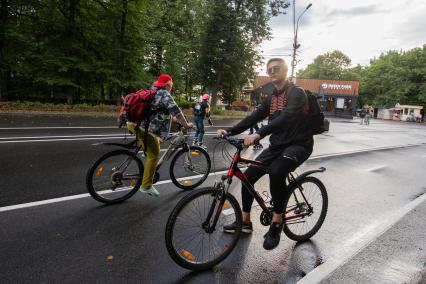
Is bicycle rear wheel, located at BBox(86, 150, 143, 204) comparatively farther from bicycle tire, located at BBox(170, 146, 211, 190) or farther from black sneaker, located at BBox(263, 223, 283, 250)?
black sneaker, located at BBox(263, 223, 283, 250)

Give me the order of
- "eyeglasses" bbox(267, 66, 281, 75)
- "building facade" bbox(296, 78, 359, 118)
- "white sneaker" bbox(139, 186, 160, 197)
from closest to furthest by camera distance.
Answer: "eyeglasses" bbox(267, 66, 281, 75) < "white sneaker" bbox(139, 186, 160, 197) < "building facade" bbox(296, 78, 359, 118)

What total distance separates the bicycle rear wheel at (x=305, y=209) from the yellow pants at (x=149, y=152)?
2.13 metres

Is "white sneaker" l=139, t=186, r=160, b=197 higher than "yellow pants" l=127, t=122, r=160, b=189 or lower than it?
lower

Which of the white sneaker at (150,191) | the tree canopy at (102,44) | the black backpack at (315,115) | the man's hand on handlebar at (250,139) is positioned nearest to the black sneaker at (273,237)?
the man's hand on handlebar at (250,139)

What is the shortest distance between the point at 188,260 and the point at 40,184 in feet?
11.4

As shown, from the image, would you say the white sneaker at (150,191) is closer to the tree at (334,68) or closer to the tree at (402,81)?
the tree at (402,81)

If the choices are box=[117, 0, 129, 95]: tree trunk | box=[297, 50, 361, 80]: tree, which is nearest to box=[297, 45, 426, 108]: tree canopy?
box=[297, 50, 361, 80]: tree

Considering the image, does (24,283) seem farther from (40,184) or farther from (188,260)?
(40,184)

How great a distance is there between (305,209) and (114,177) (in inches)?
111

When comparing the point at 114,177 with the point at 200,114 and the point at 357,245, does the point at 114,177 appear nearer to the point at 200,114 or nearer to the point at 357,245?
the point at 357,245

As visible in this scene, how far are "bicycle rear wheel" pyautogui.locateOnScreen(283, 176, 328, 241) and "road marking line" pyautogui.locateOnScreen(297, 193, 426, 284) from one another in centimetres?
49

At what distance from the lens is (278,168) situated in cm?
323

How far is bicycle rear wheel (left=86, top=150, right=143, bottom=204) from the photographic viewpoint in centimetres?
448

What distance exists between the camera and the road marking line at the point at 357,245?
2934 millimetres
